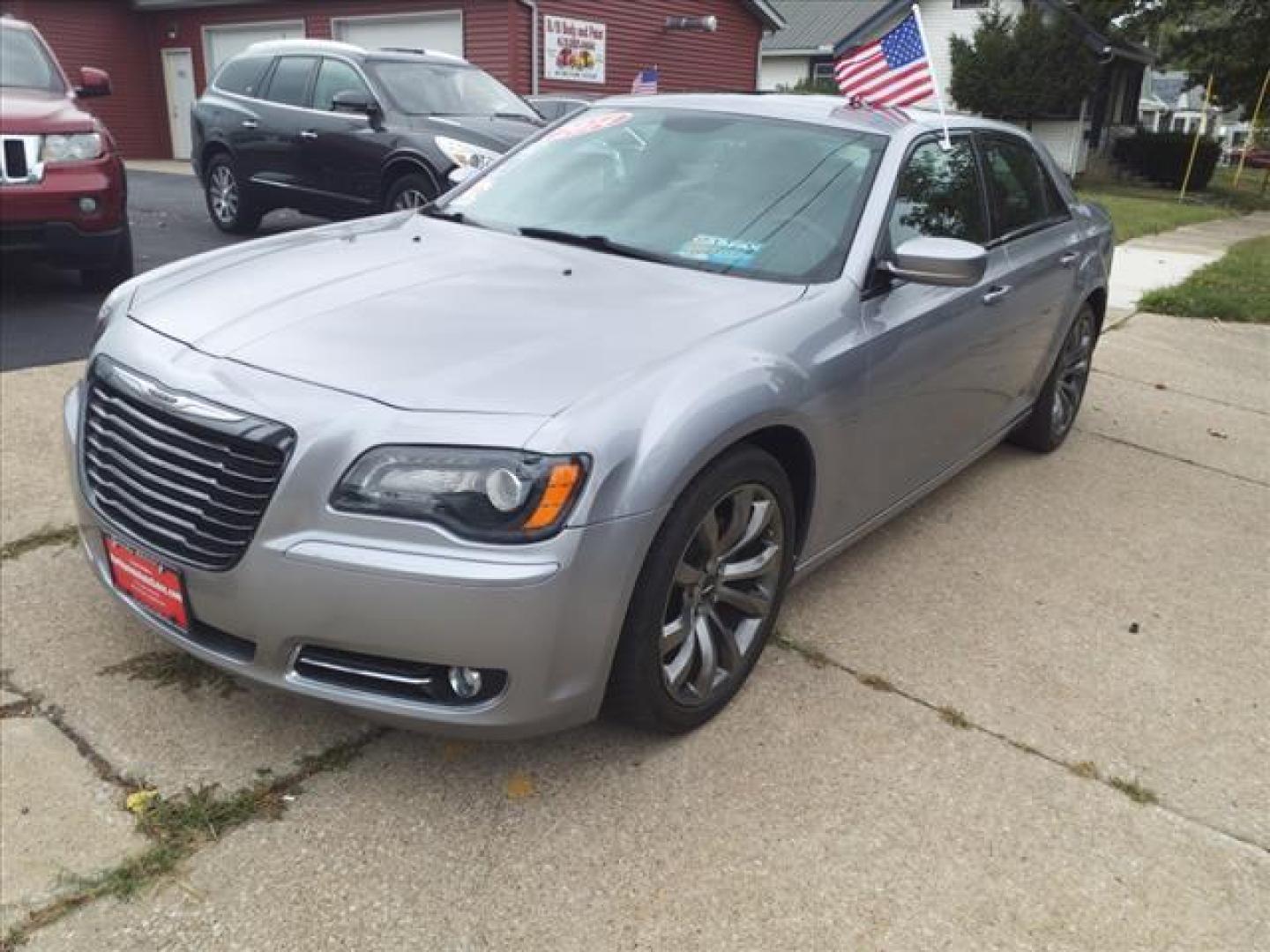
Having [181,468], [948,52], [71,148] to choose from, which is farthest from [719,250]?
[948,52]


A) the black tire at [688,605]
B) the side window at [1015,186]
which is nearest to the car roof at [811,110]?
the side window at [1015,186]

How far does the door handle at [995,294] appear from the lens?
156 inches

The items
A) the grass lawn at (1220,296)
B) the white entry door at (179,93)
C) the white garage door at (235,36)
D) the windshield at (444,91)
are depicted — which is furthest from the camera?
the white entry door at (179,93)

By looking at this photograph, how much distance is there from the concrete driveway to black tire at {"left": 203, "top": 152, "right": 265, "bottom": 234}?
7046mm

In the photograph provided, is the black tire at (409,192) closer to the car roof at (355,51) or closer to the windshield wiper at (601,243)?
the car roof at (355,51)

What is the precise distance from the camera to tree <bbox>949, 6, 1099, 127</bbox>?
2639 centimetres

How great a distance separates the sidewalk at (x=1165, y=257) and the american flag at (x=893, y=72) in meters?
5.31

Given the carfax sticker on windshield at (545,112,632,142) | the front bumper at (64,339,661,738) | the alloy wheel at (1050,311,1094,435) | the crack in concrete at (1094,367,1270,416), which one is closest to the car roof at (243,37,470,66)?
the carfax sticker on windshield at (545,112,632,142)

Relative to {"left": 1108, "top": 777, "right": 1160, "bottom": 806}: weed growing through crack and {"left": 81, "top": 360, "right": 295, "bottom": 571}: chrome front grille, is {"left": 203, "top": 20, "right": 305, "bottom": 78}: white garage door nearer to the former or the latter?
{"left": 81, "top": 360, "right": 295, "bottom": 571}: chrome front grille

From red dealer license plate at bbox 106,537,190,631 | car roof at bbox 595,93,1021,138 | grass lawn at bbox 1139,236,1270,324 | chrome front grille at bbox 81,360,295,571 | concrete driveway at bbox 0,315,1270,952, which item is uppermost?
car roof at bbox 595,93,1021,138

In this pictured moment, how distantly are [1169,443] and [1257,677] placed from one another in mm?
2623

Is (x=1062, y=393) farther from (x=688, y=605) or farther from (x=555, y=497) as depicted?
(x=555, y=497)

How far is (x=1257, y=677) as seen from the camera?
337 centimetres

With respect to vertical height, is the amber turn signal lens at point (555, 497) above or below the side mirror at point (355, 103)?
below
